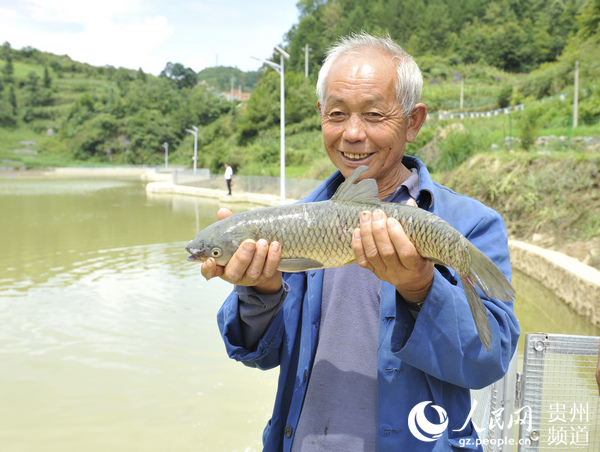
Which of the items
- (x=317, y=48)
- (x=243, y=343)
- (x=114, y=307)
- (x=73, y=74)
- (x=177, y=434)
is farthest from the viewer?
(x=73, y=74)

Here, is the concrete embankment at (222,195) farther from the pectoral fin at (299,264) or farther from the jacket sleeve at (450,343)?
the jacket sleeve at (450,343)

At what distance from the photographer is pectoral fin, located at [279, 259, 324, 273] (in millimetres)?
A: 1934

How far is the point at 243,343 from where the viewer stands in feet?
6.97

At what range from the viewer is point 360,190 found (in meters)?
1.93

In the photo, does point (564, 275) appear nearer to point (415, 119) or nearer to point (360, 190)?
point (415, 119)

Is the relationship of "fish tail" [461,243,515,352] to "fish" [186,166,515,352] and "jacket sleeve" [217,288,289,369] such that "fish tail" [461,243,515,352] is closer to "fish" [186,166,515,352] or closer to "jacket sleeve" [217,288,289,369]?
"fish" [186,166,515,352]

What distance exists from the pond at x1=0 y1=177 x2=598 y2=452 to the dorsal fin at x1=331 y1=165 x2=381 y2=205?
145 inches

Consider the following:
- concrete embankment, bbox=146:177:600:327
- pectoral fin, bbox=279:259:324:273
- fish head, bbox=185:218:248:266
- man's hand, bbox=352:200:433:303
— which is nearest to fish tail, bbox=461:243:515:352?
man's hand, bbox=352:200:433:303

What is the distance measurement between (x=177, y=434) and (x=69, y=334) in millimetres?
3539

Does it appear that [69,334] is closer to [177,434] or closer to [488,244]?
[177,434]

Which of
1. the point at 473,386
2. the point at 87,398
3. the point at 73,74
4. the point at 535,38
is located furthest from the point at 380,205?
the point at 73,74

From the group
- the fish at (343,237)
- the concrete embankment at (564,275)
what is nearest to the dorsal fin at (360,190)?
the fish at (343,237)

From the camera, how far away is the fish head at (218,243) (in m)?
2.08

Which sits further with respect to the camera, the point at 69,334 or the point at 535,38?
the point at 535,38
